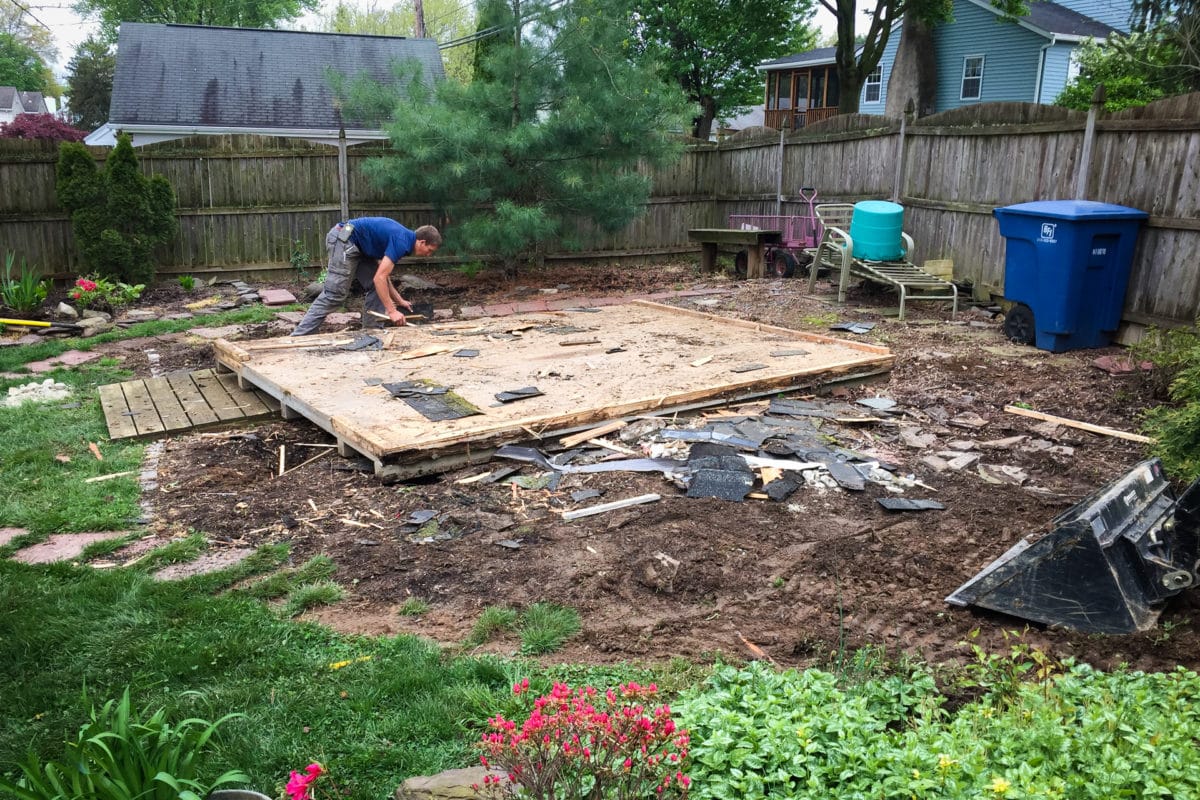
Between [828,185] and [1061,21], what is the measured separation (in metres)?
15.0

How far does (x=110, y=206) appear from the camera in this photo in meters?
11.7

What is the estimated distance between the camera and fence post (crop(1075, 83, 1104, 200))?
28.5ft

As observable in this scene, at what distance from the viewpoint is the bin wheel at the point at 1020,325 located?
8.51 meters

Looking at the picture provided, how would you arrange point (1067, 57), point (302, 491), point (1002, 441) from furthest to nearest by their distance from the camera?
1. point (1067, 57)
2. point (1002, 441)
3. point (302, 491)

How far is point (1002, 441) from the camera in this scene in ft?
19.0

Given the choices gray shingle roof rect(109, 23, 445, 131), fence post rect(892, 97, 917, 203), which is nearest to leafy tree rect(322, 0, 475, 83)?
gray shingle roof rect(109, 23, 445, 131)

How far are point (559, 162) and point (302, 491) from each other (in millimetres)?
8511

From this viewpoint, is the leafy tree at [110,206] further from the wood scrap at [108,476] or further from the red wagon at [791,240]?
the red wagon at [791,240]

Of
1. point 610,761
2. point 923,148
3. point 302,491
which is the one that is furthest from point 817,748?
point 923,148

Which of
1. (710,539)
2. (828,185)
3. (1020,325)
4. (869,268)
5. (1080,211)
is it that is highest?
(828,185)

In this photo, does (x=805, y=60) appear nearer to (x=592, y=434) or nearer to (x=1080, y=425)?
(x=1080, y=425)

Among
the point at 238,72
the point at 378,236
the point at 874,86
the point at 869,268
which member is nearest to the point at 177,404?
the point at 378,236

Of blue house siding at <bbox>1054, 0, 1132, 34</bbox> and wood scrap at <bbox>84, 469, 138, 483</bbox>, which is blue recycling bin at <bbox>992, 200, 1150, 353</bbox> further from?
blue house siding at <bbox>1054, 0, 1132, 34</bbox>

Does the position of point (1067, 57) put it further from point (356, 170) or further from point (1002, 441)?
point (1002, 441)
